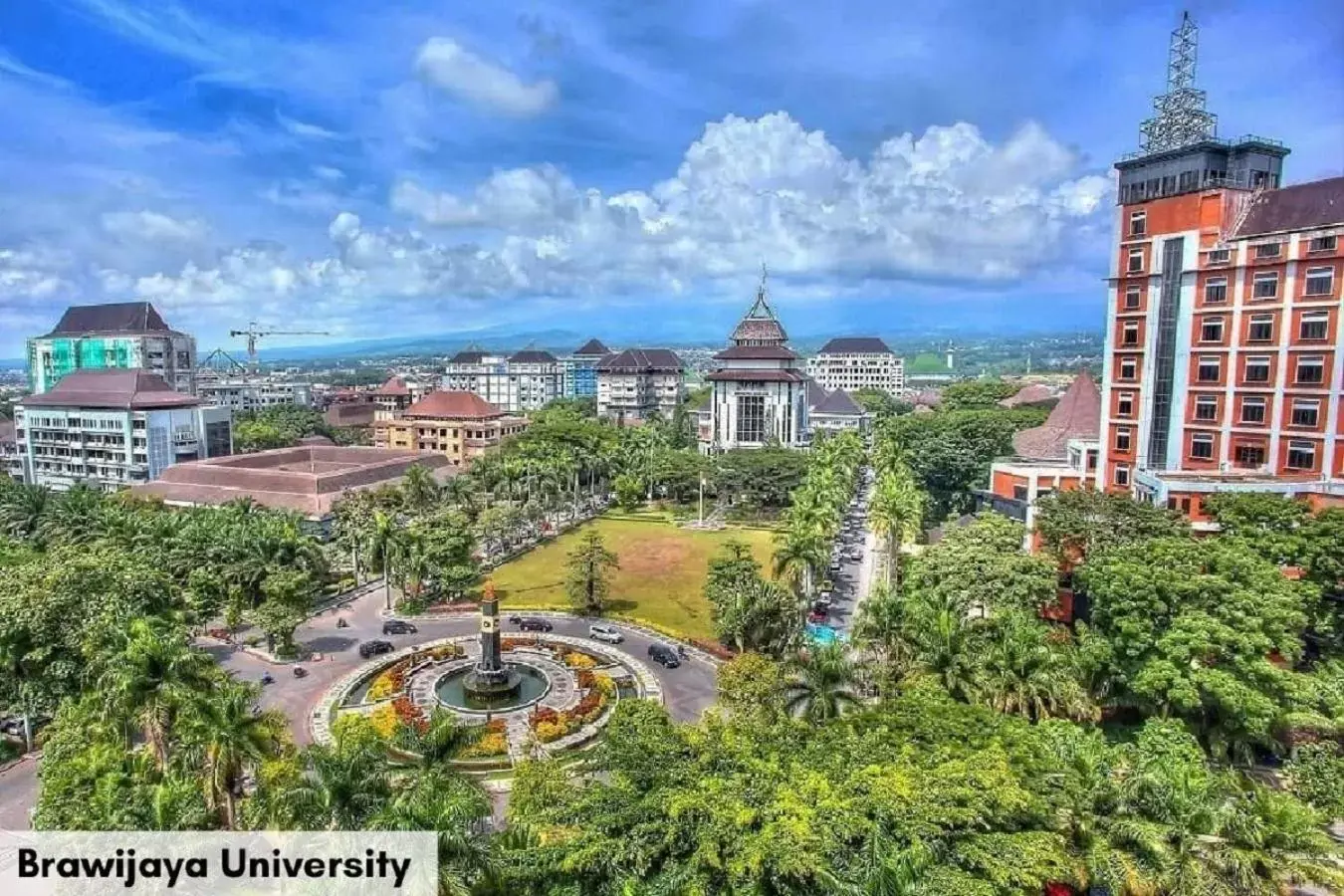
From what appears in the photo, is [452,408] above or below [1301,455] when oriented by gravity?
below

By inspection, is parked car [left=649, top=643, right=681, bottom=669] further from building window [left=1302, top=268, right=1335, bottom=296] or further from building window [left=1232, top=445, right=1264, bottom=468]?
building window [left=1302, top=268, right=1335, bottom=296]

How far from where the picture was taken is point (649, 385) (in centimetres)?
17888

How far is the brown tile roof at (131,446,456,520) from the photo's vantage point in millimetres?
78625

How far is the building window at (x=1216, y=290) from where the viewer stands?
51.3 meters

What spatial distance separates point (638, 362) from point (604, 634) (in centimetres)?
12787

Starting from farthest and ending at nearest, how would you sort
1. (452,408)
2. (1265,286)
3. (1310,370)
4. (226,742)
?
(452,408) < (1265,286) < (1310,370) < (226,742)

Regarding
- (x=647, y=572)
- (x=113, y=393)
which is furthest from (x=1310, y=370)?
(x=113, y=393)

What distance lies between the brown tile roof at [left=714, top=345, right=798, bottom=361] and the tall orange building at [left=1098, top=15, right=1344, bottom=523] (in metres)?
60.1

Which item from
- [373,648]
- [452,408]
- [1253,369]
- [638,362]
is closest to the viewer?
[373,648]

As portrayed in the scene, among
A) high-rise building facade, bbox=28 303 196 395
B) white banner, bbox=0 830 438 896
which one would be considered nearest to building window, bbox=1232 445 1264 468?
white banner, bbox=0 830 438 896

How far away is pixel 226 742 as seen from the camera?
2573 cm

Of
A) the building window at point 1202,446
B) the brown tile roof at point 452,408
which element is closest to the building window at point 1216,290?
the building window at point 1202,446

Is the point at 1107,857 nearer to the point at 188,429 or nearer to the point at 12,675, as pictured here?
the point at 12,675

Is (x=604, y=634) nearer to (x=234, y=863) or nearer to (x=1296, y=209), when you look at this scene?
(x=234, y=863)
